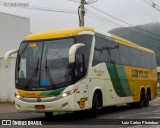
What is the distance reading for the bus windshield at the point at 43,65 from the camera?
14.7 metres

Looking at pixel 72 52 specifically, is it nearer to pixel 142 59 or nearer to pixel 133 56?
pixel 133 56

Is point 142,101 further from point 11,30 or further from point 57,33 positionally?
point 11,30

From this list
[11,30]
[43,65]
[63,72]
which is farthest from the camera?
[11,30]

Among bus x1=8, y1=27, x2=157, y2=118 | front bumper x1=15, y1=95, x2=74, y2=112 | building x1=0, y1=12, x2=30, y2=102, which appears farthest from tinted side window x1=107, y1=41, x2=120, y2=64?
building x1=0, y1=12, x2=30, y2=102

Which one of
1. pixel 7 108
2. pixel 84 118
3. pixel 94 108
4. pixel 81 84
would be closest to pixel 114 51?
pixel 94 108

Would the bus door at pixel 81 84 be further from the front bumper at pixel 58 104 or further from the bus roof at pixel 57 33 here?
the bus roof at pixel 57 33

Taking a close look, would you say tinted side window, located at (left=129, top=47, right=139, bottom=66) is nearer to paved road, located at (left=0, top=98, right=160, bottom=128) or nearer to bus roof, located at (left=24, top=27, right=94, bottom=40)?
paved road, located at (left=0, top=98, right=160, bottom=128)

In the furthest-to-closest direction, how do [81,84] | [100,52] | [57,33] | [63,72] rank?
[100,52]
[57,33]
[81,84]
[63,72]

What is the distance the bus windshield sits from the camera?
14.7 meters

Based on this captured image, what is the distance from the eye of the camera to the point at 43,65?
1499 centimetres

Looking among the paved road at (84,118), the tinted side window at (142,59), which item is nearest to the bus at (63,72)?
the paved road at (84,118)

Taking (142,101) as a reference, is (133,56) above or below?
above

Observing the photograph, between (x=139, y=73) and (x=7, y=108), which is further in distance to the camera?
(x=139, y=73)

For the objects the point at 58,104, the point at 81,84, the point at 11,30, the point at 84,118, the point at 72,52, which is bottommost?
the point at 84,118
